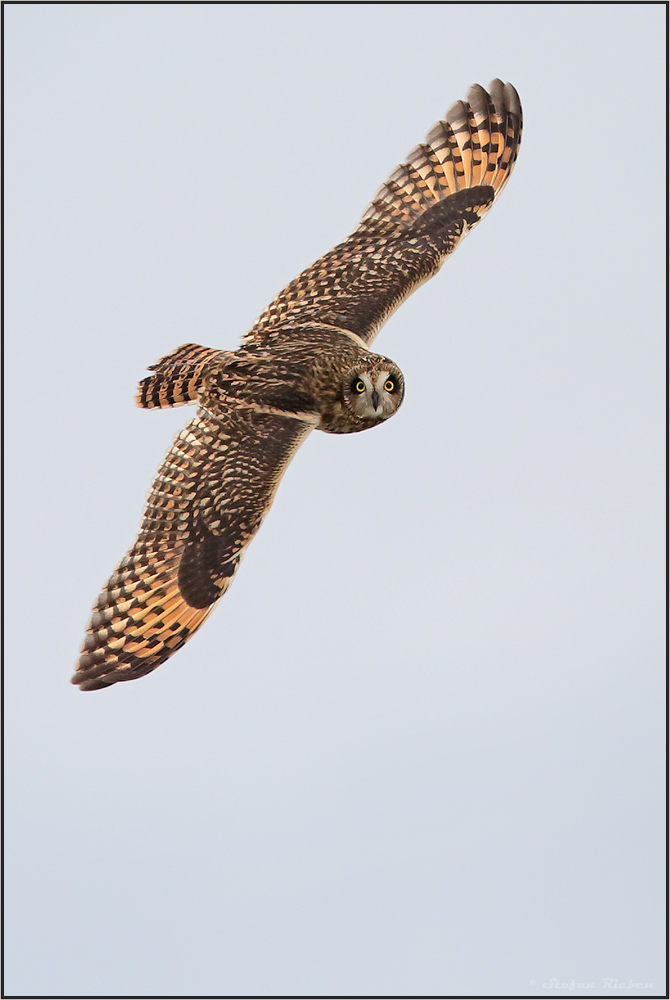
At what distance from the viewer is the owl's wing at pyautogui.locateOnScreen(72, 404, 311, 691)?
1570 centimetres

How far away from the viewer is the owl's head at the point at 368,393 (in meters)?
16.1

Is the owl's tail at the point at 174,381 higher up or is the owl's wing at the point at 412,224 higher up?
the owl's wing at the point at 412,224

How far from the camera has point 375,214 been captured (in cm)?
1820

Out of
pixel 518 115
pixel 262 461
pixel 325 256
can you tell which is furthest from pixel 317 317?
pixel 518 115

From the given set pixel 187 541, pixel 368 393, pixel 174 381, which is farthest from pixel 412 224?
pixel 187 541

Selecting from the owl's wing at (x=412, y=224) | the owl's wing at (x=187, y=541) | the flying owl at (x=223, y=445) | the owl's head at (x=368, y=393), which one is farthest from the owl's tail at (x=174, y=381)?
the owl's head at (x=368, y=393)

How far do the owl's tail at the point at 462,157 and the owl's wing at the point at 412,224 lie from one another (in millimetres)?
10

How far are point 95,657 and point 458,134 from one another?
6757mm

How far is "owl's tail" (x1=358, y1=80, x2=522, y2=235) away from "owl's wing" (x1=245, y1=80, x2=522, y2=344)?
0.01 meters

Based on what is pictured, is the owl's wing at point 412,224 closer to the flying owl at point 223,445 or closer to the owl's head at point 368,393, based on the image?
the flying owl at point 223,445

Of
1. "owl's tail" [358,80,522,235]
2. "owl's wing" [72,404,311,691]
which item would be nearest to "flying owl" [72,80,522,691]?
"owl's wing" [72,404,311,691]

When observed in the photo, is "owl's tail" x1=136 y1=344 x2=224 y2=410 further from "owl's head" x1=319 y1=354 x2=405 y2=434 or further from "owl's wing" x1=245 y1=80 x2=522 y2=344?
"owl's head" x1=319 y1=354 x2=405 y2=434

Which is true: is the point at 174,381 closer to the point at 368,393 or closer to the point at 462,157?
the point at 368,393

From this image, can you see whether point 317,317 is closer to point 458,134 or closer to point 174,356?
point 174,356
